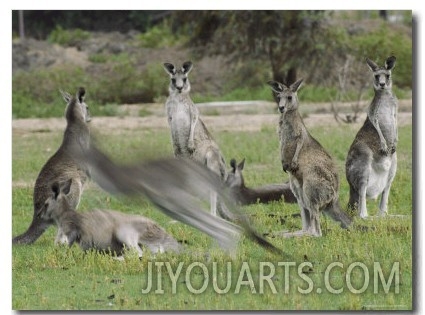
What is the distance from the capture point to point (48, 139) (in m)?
16.3

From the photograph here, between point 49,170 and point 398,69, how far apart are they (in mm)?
9782

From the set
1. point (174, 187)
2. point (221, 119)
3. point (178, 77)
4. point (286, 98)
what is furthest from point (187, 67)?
point (221, 119)

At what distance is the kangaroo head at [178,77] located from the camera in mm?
10227

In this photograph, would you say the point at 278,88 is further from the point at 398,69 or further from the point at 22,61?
the point at 22,61

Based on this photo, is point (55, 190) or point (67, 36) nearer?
point (55, 190)

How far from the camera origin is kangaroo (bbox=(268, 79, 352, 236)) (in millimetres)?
8945

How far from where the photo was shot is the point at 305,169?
353 inches

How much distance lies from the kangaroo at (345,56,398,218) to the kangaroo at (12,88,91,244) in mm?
Result: 2566

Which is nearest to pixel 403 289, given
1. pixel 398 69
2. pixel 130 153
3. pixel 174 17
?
pixel 130 153

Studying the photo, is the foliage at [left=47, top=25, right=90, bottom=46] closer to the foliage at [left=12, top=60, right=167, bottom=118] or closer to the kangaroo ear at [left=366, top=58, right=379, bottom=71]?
the foliage at [left=12, top=60, right=167, bottom=118]

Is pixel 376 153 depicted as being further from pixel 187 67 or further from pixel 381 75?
pixel 187 67

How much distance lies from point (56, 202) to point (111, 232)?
2.04 feet

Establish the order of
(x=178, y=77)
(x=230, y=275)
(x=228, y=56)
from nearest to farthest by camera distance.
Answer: (x=230, y=275)
(x=178, y=77)
(x=228, y=56)

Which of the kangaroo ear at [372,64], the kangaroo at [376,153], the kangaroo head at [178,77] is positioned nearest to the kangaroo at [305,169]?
the kangaroo at [376,153]
